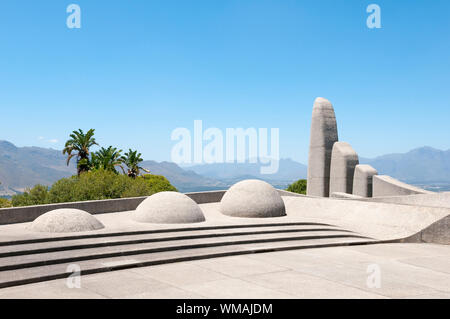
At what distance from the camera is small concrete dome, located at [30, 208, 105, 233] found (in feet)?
44.7

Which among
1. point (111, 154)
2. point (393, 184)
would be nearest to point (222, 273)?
point (393, 184)

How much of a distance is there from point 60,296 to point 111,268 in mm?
2248

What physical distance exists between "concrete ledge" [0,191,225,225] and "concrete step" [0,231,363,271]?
6469 millimetres

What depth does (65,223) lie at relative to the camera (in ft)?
45.1

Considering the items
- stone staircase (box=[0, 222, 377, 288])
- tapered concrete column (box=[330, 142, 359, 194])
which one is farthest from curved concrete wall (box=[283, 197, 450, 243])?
tapered concrete column (box=[330, 142, 359, 194])

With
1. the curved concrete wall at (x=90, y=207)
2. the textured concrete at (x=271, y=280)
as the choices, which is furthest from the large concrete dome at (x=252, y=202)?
the textured concrete at (x=271, y=280)

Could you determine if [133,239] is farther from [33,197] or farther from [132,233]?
[33,197]

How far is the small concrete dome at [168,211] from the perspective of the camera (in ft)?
53.7

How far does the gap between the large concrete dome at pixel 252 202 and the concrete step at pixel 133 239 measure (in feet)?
7.79

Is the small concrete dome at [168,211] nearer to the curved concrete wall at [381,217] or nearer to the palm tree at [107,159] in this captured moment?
the curved concrete wall at [381,217]

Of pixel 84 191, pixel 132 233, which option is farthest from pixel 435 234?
pixel 84 191

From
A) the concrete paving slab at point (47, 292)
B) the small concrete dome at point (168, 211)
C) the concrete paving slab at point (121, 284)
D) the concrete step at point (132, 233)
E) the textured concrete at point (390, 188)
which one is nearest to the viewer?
the concrete paving slab at point (47, 292)

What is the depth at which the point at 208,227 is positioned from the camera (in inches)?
612
